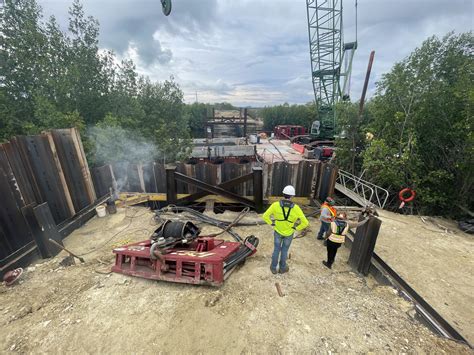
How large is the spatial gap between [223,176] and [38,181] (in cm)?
514

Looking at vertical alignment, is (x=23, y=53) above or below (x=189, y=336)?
above

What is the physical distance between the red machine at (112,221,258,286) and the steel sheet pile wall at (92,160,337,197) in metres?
3.57

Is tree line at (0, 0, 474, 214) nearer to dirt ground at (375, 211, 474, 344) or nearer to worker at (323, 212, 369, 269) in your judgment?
dirt ground at (375, 211, 474, 344)

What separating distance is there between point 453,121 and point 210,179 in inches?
394

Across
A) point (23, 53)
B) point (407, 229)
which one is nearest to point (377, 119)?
point (407, 229)

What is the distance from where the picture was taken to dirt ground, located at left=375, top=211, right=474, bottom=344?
13.1 feet

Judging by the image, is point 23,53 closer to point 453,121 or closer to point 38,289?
point 38,289

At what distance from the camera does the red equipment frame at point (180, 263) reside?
11.9 ft

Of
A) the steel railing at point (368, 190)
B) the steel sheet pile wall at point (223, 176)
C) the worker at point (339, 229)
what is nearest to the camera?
the worker at point (339, 229)

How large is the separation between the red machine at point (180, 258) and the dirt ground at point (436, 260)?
382 centimetres

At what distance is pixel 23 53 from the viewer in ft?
32.2

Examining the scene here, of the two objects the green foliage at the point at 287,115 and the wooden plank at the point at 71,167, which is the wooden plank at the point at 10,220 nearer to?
the wooden plank at the point at 71,167

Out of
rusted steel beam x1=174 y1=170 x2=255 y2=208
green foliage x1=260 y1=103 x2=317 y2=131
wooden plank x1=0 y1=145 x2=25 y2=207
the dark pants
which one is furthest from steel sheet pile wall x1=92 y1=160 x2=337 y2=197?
green foliage x1=260 y1=103 x2=317 y2=131

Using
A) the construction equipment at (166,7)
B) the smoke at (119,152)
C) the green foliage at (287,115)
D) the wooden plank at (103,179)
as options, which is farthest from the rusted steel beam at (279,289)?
the green foliage at (287,115)
